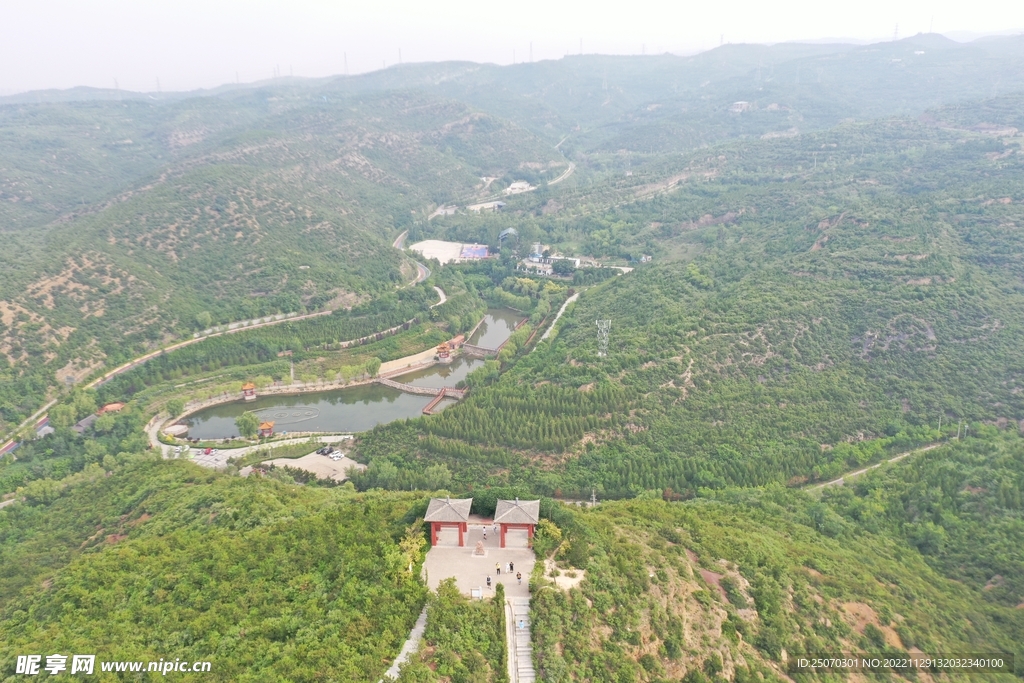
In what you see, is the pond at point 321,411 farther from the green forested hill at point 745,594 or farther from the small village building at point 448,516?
the small village building at point 448,516

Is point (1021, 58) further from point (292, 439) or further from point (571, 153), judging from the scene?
point (292, 439)

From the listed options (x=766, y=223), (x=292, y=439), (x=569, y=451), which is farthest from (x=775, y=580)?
(x=766, y=223)

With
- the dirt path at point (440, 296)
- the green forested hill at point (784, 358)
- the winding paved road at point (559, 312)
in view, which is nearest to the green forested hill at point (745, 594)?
the green forested hill at point (784, 358)

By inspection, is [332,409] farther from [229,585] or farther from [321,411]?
[229,585]

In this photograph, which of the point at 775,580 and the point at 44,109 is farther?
the point at 44,109

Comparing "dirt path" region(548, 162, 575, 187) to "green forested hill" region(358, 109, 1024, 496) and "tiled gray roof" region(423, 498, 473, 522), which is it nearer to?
"green forested hill" region(358, 109, 1024, 496)

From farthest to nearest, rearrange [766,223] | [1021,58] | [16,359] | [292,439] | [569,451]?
[1021,58]
[766,223]
[16,359]
[292,439]
[569,451]

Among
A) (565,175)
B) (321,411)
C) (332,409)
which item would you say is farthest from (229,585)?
(565,175)

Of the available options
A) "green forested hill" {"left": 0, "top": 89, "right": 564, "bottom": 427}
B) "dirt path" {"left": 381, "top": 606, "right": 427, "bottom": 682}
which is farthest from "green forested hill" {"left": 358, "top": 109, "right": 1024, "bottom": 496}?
"green forested hill" {"left": 0, "top": 89, "right": 564, "bottom": 427}
